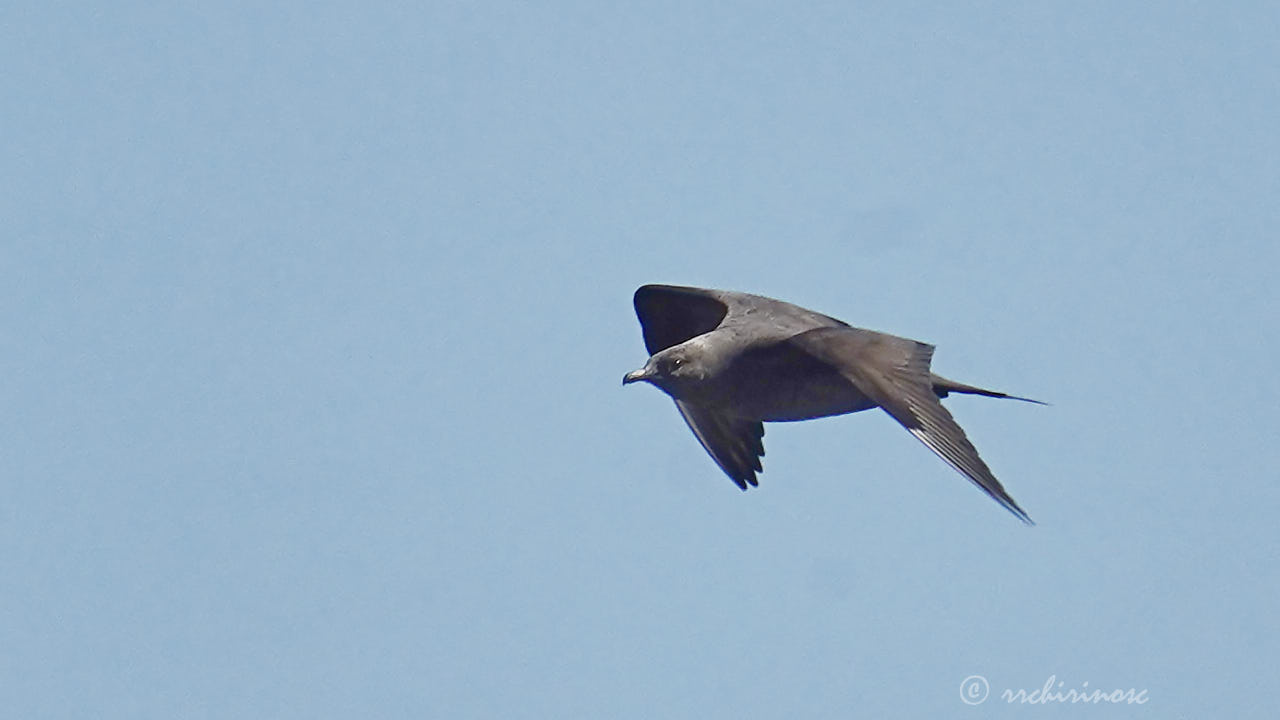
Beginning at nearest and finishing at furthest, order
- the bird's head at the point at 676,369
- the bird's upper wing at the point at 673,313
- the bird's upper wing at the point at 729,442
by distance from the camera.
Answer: the bird's head at the point at 676,369
the bird's upper wing at the point at 673,313
the bird's upper wing at the point at 729,442

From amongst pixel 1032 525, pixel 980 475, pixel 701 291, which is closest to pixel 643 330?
pixel 701 291

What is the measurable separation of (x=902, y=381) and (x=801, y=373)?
94 cm

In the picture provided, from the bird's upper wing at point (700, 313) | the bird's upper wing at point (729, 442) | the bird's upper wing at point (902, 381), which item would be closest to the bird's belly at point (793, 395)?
the bird's upper wing at point (902, 381)

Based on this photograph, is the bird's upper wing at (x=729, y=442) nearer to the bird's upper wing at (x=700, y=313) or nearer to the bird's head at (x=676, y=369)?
the bird's upper wing at (x=700, y=313)

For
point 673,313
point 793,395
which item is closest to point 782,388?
point 793,395

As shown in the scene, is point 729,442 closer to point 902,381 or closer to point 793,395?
point 793,395

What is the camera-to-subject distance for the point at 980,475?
12.3 meters

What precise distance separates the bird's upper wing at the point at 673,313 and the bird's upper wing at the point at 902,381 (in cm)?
242

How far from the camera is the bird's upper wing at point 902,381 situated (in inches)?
493

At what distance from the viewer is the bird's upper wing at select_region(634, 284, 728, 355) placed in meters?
16.4

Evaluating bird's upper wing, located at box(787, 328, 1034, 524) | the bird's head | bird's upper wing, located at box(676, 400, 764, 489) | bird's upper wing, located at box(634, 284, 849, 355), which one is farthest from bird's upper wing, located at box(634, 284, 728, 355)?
bird's upper wing, located at box(787, 328, 1034, 524)

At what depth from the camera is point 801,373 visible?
554 inches

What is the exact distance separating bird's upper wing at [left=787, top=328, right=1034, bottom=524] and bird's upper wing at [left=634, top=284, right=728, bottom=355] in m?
2.42

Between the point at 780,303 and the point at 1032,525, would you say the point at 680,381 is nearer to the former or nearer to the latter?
the point at 780,303
